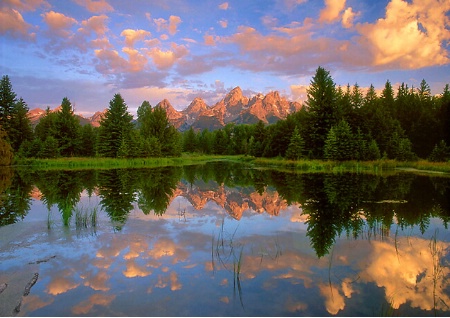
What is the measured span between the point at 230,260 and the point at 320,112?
41828 millimetres

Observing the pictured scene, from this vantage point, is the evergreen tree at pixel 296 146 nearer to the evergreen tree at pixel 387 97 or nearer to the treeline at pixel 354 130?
the treeline at pixel 354 130

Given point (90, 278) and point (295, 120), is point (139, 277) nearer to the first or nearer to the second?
point (90, 278)

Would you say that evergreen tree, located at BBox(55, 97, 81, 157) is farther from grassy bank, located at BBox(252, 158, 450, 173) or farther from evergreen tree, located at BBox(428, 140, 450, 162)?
evergreen tree, located at BBox(428, 140, 450, 162)

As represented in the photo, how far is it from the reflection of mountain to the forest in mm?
24821

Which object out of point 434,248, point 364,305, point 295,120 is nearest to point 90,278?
point 364,305

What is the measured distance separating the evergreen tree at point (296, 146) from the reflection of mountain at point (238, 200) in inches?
1006

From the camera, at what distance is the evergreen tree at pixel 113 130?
179ft

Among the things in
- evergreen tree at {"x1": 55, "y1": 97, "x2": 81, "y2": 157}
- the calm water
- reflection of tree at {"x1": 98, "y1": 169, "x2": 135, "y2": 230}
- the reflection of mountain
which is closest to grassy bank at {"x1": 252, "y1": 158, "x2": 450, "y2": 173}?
the reflection of mountain

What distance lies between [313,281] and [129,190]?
15812 millimetres

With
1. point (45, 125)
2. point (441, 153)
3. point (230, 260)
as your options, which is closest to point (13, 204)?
point (230, 260)

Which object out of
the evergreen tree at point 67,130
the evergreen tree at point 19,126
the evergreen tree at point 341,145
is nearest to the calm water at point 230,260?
the evergreen tree at point 341,145

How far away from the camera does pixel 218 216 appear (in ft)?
42.5

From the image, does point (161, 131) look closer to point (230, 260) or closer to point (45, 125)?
point (45, 125)

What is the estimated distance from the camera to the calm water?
5.33 meters
